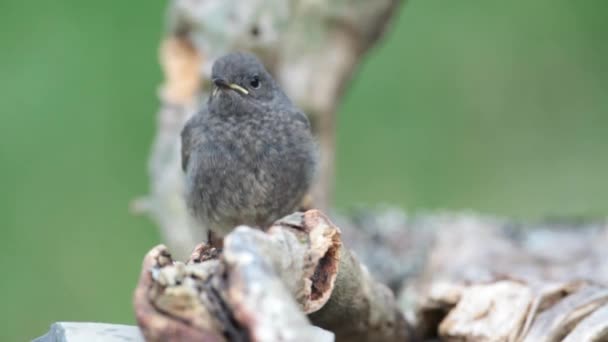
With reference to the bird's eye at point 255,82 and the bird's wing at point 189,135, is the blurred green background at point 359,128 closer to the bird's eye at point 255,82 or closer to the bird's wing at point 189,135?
the bird's wing at point 189,135

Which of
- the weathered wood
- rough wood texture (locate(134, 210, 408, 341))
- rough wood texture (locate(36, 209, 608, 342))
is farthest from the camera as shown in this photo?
the weathered wood

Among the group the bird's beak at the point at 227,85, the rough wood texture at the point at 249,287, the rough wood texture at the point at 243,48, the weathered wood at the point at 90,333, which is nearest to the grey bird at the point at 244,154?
the bird's beak at the point at 227,85

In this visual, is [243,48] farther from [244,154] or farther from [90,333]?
[90,333]

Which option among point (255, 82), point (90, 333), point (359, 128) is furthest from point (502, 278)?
point (359, 128)

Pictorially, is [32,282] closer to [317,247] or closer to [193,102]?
[193,102]

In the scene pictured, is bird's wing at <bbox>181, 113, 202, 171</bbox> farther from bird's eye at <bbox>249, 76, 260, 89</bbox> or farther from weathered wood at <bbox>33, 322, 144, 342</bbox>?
weathered wood at <bbox>33, 322, 144, 342</bbox>

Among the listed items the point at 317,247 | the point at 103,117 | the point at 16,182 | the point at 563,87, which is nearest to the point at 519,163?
the point at 563,87

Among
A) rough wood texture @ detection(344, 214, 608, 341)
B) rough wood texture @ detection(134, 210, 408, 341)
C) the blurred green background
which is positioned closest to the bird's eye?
rough wood texture @ detection(344, 214, 608, 341)
